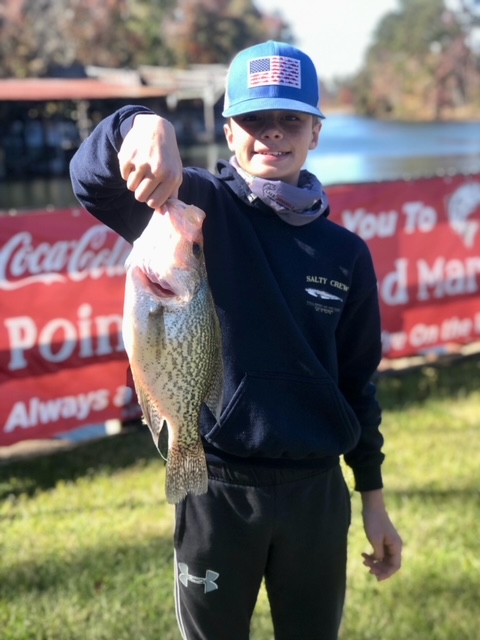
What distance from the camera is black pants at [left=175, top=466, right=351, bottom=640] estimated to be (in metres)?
2.02

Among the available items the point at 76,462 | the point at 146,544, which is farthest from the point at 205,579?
the point at 76,462

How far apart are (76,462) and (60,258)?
4.00 feet

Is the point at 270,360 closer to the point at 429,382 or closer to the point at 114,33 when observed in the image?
the point at 429,382

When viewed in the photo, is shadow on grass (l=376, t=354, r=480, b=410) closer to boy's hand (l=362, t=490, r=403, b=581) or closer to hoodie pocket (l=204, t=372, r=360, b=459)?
boy's hand (l=362, t=490, r=403, b=581)

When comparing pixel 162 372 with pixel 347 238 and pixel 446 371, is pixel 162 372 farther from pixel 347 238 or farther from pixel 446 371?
pixel 446 371

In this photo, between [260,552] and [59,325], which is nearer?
[260,552]

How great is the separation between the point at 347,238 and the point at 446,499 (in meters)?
2.58

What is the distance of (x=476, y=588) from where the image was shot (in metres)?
3.55

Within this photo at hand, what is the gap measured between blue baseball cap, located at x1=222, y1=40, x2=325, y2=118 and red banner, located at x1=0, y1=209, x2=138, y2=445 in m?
2.78

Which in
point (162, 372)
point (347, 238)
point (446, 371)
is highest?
point (347, 238)

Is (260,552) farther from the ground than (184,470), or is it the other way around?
(184,470)

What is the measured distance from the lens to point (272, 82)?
196 cm

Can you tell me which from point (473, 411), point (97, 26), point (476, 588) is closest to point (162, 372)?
point (476, 588)

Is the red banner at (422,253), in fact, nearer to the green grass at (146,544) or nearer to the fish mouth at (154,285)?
the green grass at (146,544)
